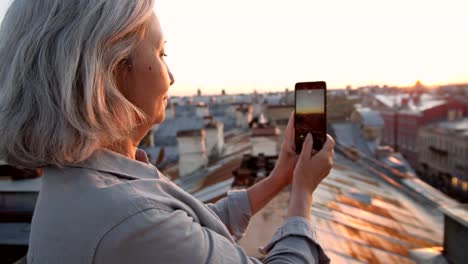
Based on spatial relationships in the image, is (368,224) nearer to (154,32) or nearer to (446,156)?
(154,32)

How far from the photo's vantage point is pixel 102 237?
2.58 ft

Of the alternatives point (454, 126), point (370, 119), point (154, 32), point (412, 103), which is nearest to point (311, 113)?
point (154, 32)

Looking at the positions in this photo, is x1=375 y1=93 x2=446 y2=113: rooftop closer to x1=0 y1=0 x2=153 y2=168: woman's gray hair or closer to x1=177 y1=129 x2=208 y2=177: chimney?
x1=177 y1=129 x2=208 y2=177: chimney

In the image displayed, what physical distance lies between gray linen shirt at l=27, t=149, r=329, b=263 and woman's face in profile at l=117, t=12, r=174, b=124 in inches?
6.7

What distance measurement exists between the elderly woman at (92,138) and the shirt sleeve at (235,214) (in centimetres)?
54

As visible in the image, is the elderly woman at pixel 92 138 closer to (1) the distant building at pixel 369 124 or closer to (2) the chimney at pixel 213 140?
(2) the chimney at pixel 213 140

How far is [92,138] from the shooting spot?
3.00ft

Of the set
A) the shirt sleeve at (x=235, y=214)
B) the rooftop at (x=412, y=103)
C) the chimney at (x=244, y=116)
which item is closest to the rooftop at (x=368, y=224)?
the shirt sleeve at (x=235, y=214)

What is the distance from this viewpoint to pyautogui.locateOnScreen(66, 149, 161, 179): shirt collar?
927 mm

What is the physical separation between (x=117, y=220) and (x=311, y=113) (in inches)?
37.7

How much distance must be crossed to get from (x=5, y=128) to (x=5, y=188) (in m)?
3.24

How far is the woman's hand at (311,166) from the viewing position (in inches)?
49.7

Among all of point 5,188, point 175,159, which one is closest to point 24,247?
point 5,188

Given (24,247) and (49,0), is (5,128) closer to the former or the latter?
(49,0)
